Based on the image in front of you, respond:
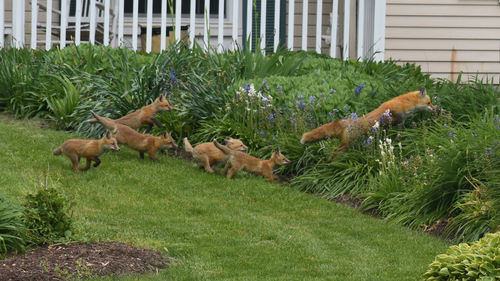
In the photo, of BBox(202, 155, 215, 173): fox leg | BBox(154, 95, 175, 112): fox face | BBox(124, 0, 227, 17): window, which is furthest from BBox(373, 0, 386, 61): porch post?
BBox(202, 155, 215, 173): fox leg

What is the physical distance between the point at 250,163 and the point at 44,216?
9.73 ft

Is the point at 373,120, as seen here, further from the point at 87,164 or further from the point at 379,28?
the point at 379,28

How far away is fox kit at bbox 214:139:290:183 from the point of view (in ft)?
28.6

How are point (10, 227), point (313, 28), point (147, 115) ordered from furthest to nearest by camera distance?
1. point (313, 28)
2. point (147, 115)
3. point (10, 227)

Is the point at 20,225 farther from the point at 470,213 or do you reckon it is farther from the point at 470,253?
the point at 470,213

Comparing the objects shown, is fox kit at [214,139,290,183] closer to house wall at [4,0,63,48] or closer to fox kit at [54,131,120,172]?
fox kit at [54,131,120,172]

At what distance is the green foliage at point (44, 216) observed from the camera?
616 centimetres

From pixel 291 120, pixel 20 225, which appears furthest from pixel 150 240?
pixel 291 120

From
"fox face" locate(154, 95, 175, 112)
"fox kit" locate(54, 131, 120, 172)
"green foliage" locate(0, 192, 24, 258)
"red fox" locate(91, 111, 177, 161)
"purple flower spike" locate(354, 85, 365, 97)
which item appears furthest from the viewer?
"purple flower spike" locate(354, 85, 365, 97)

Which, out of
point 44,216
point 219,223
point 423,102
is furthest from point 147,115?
point 44,216

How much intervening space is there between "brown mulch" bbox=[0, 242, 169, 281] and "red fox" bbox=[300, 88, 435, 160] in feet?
9.71

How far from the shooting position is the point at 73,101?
10578 millimetres

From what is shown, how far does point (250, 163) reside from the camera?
28.8 ft

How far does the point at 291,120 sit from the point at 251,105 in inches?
20.4
